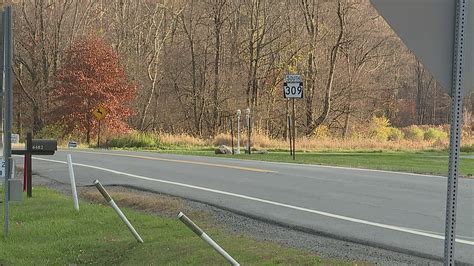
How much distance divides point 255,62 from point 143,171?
29818mm

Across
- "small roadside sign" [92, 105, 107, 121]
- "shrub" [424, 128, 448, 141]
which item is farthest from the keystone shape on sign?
"shrub" [424, 128, 448, 141]

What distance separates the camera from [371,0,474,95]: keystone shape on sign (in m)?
3.40

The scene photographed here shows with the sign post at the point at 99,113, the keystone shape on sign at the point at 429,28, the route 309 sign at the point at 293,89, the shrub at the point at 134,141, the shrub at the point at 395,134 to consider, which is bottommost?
the shrub at the point at 134,141

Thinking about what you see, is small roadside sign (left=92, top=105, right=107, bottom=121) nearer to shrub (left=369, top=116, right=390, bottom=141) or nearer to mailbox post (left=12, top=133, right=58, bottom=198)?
shrub (left=369, top=116, right=390, bottom=141)

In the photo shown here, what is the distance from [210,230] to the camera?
8031mm

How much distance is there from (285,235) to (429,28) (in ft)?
15.5

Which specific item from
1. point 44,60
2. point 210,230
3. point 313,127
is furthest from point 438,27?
point 44,60

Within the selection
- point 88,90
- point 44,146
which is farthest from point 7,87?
point 88,90

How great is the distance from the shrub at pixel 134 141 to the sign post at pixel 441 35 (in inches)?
1302

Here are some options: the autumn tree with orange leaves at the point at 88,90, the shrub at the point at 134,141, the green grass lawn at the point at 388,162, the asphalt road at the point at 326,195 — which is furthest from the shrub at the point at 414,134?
the asphalt road at the point at 326,195

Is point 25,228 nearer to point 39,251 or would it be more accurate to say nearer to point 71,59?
point 39,251

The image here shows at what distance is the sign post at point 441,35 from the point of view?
11.0 ft

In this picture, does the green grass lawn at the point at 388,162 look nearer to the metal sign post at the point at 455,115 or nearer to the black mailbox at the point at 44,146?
the black mailbox at the point at 44,146

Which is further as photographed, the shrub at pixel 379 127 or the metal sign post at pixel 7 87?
the shrub at pixel 379 127
